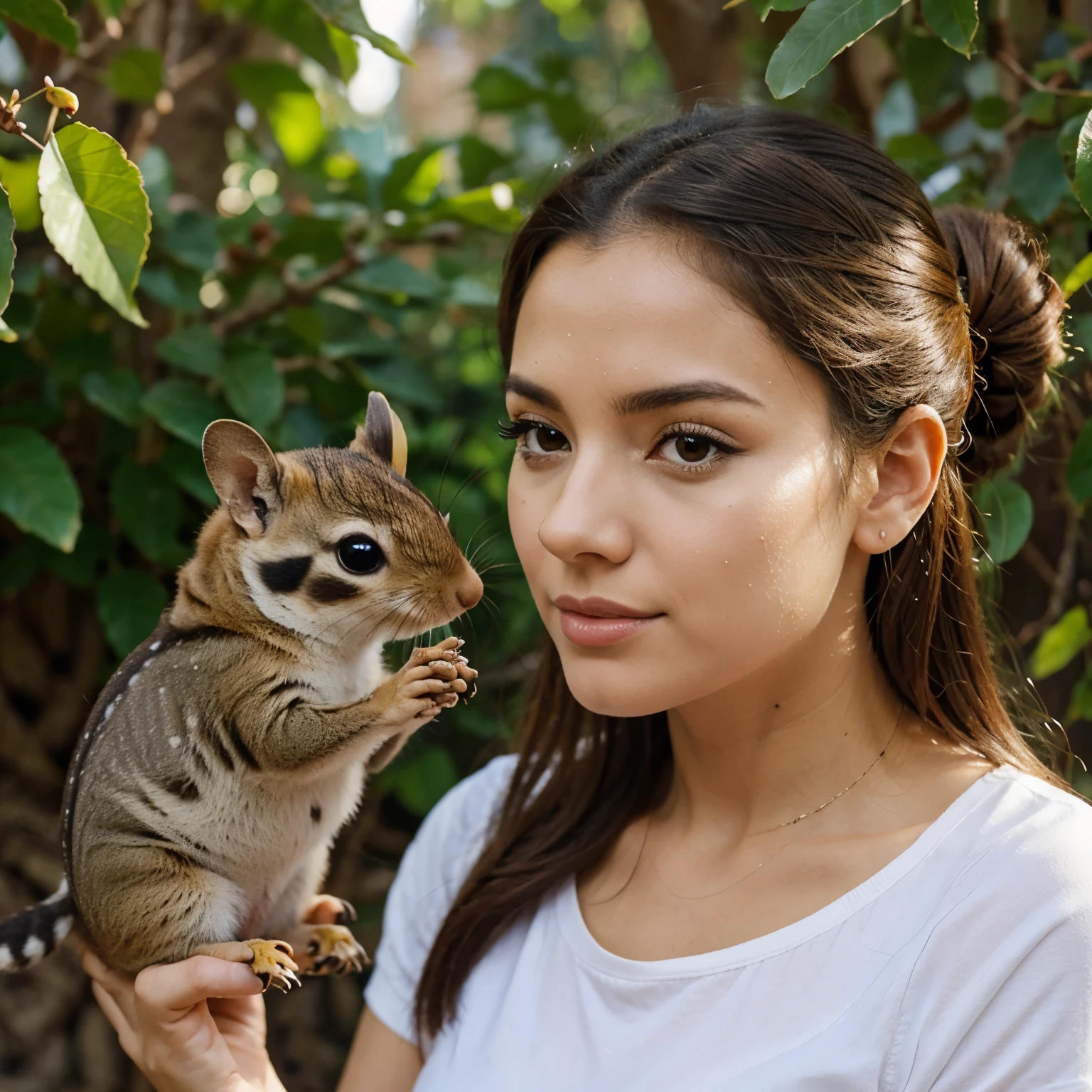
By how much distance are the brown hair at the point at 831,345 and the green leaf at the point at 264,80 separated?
3.48ft

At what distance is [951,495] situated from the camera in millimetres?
1470

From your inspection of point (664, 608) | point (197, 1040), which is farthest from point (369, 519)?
point (197, 1040)

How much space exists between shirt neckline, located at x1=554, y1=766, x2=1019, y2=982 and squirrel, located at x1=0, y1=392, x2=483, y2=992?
0.46 m

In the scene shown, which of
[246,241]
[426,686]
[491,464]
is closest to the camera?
[426,686]

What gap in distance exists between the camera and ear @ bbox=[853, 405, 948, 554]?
1.32 meters

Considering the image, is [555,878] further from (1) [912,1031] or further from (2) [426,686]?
(2) [426,686]

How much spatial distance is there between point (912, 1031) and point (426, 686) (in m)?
0.70

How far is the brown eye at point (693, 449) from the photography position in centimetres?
117

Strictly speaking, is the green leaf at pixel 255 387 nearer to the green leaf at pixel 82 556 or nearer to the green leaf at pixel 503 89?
the green leaf at pixel 82 556

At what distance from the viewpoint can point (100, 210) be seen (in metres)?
0.99

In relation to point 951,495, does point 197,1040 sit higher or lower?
lower

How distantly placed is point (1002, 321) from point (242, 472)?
38.9 inches

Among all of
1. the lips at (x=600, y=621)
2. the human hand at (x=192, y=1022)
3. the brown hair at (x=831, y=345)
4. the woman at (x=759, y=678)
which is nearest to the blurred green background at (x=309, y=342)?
the brown hair at (x=831, y=345)

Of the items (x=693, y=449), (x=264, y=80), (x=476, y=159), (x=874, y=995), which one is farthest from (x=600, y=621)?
(x=264, y=80)
